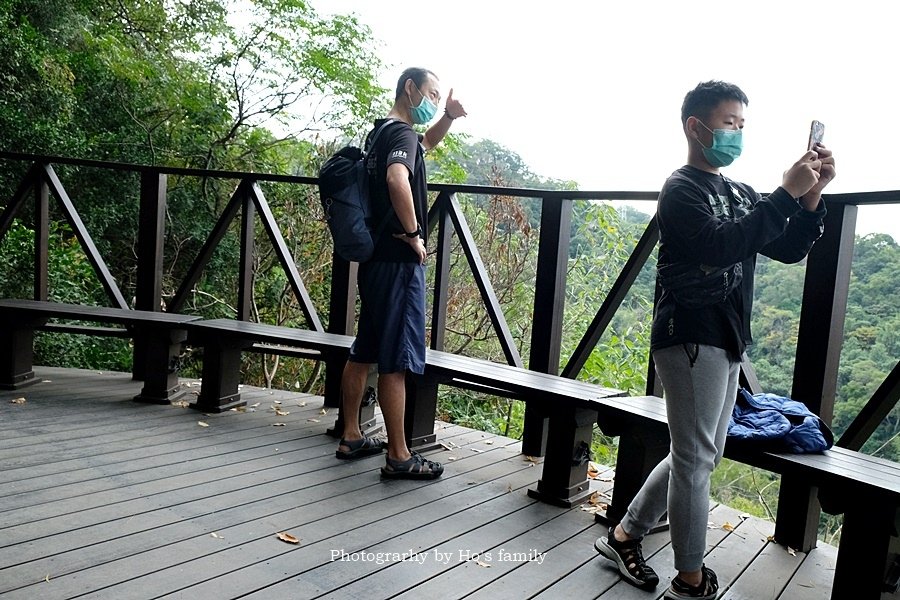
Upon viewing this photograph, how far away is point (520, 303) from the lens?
6.98m

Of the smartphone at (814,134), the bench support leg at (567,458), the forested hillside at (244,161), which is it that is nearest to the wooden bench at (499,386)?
the bench support leg at (567,458)

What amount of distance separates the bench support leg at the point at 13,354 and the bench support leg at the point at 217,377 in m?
1.00

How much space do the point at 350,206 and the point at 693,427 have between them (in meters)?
1.53

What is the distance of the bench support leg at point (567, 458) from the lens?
2707mm

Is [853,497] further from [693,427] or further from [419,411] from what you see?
[419,411]

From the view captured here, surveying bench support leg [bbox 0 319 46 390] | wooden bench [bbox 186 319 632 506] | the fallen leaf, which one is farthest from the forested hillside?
the fallen leaf

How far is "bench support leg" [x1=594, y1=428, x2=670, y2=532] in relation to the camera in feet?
8.06

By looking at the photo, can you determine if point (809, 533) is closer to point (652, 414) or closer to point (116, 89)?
point (652, 414)

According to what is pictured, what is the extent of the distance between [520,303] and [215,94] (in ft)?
15.6

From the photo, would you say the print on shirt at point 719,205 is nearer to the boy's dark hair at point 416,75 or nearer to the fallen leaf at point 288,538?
the boy's dark hair at point 416,75

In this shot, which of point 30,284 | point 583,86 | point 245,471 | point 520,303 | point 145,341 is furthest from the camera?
point 583,86

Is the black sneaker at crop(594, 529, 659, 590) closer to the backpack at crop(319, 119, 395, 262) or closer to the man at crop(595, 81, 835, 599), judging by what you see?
the man at crop(595, 81, 835, 599)

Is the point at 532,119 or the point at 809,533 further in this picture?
the point at 532,119

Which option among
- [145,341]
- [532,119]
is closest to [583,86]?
[532,119]
